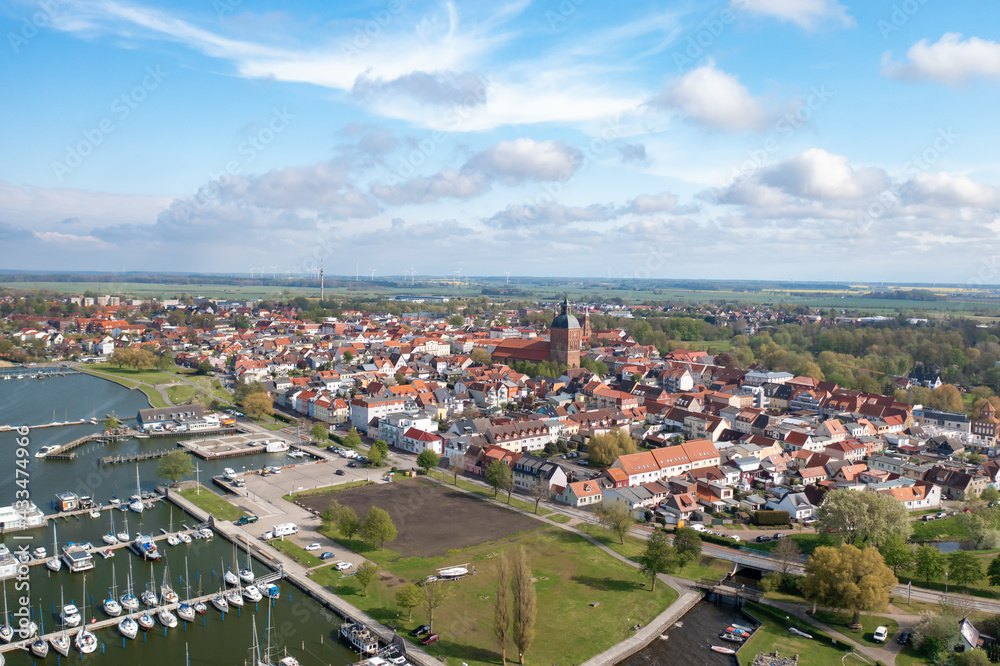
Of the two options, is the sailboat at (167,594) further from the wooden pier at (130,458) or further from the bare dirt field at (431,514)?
the wooden pier at (130,458)

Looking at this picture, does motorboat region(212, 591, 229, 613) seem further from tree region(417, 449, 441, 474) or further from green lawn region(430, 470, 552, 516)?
tree region(417, 449, 441, 474)

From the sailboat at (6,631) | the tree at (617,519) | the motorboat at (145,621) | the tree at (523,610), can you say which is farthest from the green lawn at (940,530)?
the sailboat at (6,631)

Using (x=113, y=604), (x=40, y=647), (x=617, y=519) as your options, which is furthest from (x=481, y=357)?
(x=40, y=647)

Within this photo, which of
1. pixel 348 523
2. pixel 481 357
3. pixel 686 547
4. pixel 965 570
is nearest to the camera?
pixel 965 570

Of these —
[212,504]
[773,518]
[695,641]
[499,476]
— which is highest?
[499,476]

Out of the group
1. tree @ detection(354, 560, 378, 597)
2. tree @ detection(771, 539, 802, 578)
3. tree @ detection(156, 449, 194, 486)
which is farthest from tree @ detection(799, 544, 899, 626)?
tree @ detection(156, 449, 194, 486)

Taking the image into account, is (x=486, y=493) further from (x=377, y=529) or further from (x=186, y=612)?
(x=186, y=612)
